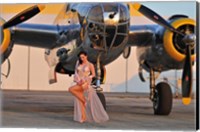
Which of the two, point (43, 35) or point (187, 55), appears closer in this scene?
point (187, 55)

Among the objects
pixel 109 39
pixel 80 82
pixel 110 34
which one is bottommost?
pixel 80 82

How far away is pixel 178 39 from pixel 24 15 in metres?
3.58

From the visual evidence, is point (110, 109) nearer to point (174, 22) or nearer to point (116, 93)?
point (116, 93)

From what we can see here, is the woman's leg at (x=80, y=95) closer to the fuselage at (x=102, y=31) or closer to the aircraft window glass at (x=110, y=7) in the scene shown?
the fuselage at (x=102, y=31)

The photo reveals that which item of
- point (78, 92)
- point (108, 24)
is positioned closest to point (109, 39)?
point (108, 24)

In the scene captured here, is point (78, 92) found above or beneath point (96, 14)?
beneath

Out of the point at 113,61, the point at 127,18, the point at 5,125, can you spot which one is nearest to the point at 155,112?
the point at 113,61

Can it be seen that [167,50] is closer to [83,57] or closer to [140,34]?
[140,34]

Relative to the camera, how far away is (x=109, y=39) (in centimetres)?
1173

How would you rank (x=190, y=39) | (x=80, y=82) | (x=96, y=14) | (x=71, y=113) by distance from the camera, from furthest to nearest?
(x=71, y=113), (x=96, y=14), (x=80, y=82), (x=190, y=39)

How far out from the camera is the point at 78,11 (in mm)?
11742

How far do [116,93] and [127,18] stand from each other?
5.55 feet

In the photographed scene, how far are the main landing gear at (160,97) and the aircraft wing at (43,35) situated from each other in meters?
2.10

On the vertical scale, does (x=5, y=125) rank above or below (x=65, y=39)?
below
